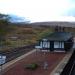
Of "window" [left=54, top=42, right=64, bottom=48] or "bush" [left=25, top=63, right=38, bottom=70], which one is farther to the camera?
"window" [left=54, top=42, right=64, bottom=48]

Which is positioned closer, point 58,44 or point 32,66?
point 32,66

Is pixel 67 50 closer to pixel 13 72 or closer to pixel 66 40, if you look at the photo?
pixel 66 40

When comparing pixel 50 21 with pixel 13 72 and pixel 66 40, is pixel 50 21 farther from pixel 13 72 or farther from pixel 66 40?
pixel 13 72

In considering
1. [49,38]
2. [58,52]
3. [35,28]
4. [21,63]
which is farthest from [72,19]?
[35,28]

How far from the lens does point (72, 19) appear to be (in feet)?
166

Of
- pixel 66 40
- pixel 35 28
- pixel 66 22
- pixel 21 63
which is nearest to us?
pixel 21 63

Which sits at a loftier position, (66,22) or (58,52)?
(66,22)

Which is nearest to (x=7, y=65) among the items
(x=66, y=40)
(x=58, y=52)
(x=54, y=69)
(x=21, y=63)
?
(x=21, y=63)

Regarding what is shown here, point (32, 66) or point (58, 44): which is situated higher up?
point (58, 44)

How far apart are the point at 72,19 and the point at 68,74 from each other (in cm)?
2550

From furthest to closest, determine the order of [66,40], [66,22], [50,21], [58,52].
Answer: [50,21] < [66,22] < [66,40] < [58,52]

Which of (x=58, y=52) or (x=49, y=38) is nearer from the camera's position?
(x=58, y=52)

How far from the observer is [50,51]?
135 ft

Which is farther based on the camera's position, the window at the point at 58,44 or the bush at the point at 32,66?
the window at the point at 58,44
